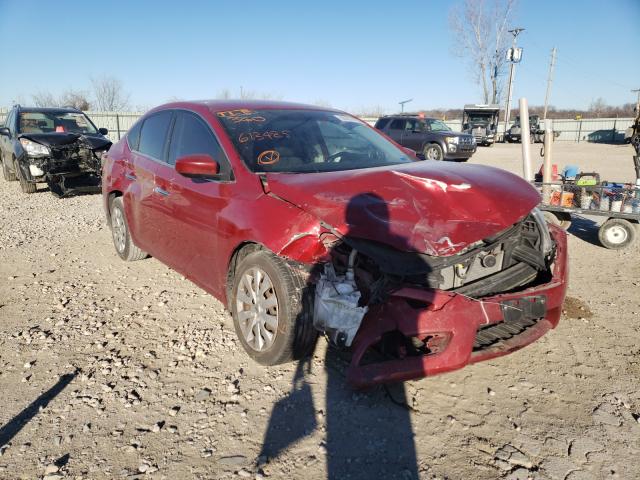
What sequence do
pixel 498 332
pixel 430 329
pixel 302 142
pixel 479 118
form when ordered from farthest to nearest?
pixel 479 118, pixel 302 142, pixel 498 332, pixel 430 329

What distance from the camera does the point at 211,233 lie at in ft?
11.7

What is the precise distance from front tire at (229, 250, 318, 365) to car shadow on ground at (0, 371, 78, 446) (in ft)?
3.76

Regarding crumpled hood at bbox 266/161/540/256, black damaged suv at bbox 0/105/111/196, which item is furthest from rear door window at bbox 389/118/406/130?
crumpled hood at bbox 266/161/540/256

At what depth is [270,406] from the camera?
2830mm

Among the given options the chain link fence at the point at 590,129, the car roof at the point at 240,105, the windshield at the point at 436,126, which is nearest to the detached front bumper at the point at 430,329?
the car roof at the point at 240,105

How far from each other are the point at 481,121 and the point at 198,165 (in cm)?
3294

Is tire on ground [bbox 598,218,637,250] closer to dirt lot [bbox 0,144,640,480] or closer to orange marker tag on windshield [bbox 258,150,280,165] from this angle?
dirt lot [bbox 0,144,640,480]

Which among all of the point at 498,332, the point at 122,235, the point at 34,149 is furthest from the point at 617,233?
the point at 34,149

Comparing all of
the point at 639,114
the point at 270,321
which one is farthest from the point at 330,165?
the point at 639,114

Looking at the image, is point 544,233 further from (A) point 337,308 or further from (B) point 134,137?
(B) point 134,137

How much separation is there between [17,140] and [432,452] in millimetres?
10606

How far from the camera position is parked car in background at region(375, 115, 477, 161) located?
18.6 meters

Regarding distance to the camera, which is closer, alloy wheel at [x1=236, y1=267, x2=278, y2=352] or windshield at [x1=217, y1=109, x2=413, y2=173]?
alloy wheel at [x1=236, y1=267, x2=278, y2=352]

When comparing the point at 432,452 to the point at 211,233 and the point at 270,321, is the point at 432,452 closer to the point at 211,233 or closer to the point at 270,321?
the point at 270,321
